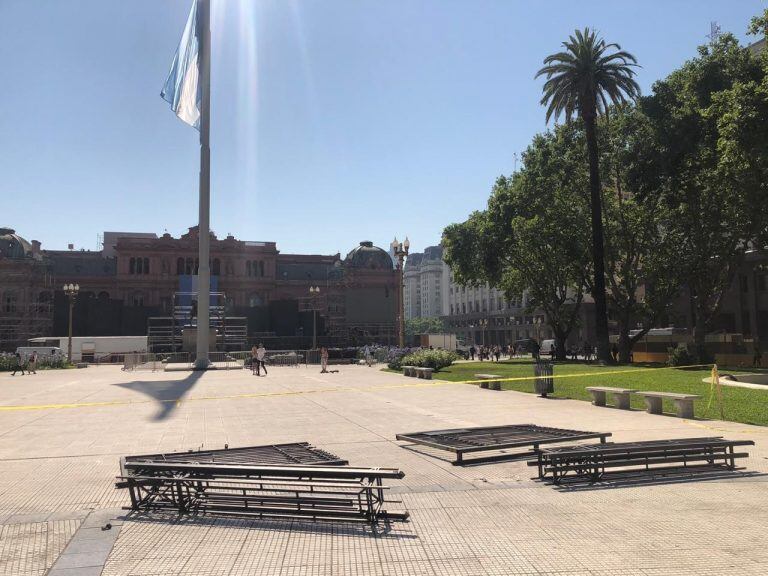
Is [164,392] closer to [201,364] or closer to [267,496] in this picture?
[201,364]

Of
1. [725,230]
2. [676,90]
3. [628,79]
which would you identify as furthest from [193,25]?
[725,230]

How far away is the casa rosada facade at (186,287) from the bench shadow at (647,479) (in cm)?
6283

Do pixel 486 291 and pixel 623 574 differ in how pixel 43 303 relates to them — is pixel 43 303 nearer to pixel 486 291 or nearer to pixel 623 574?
pixel 486 291

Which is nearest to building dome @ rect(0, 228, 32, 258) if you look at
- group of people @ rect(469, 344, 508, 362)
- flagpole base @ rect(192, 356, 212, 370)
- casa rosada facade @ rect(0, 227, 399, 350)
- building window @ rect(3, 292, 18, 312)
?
casa rosada facade @ rect(0, 227, 399, 350)

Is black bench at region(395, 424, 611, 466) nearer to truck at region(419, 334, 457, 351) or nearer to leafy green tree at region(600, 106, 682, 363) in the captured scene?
leafy green tree at region(600, 106, 682, 363)

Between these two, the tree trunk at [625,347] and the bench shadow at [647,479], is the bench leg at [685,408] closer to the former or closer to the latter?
the bench shadow at [647,479]

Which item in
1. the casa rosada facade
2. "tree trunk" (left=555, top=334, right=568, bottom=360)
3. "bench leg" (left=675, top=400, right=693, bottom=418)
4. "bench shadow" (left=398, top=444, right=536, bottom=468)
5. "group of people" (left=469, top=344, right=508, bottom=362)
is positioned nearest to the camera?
"bench shadow" (left=398, top=444, right=536, bottom=468)

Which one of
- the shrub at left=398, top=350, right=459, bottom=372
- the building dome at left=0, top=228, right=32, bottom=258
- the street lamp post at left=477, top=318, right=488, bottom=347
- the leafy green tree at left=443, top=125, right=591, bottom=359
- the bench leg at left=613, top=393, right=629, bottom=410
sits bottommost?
the bench leg at left=613, top=393, right=629, bottom=410

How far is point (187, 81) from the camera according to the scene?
32.8 m

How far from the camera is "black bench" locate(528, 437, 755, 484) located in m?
7.59

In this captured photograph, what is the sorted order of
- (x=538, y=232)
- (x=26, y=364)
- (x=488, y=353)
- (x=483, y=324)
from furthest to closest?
(x=483, y=324) < (x=488, y=353) < (x=538, y=232) < (x=26, y=364)

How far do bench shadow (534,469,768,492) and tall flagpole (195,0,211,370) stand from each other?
109 ft

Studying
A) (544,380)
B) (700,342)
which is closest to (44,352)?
(544,380)

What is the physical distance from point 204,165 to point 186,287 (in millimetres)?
44285
